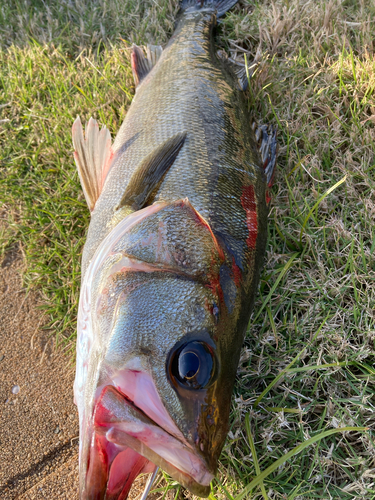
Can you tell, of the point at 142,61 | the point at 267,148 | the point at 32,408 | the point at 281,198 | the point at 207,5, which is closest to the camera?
the point at 32,408

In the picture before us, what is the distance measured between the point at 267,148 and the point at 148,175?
3.08 ft

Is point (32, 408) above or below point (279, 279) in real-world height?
below

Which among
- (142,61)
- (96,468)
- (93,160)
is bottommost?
(96,468)

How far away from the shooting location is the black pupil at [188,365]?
1.43 m

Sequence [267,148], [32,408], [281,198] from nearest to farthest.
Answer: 1. [32,408]
2. [267,148]
3. [281,198]

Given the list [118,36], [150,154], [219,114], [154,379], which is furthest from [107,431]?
[118,36]

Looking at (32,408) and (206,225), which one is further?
(32,408)

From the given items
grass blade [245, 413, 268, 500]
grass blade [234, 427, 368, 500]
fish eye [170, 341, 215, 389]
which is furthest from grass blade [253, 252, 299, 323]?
fish eye [170, 341, 215, 389]

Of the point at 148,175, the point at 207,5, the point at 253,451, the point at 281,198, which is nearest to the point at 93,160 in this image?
the point at 148,175

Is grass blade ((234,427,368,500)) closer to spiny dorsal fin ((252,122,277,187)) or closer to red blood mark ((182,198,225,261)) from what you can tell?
red blood mark ((182,198,225,261))

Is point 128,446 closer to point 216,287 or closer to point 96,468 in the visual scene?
point 96,468

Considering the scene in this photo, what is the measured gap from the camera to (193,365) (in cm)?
146

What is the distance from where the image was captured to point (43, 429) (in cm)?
221

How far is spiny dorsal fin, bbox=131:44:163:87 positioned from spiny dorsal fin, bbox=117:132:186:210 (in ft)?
3.61
